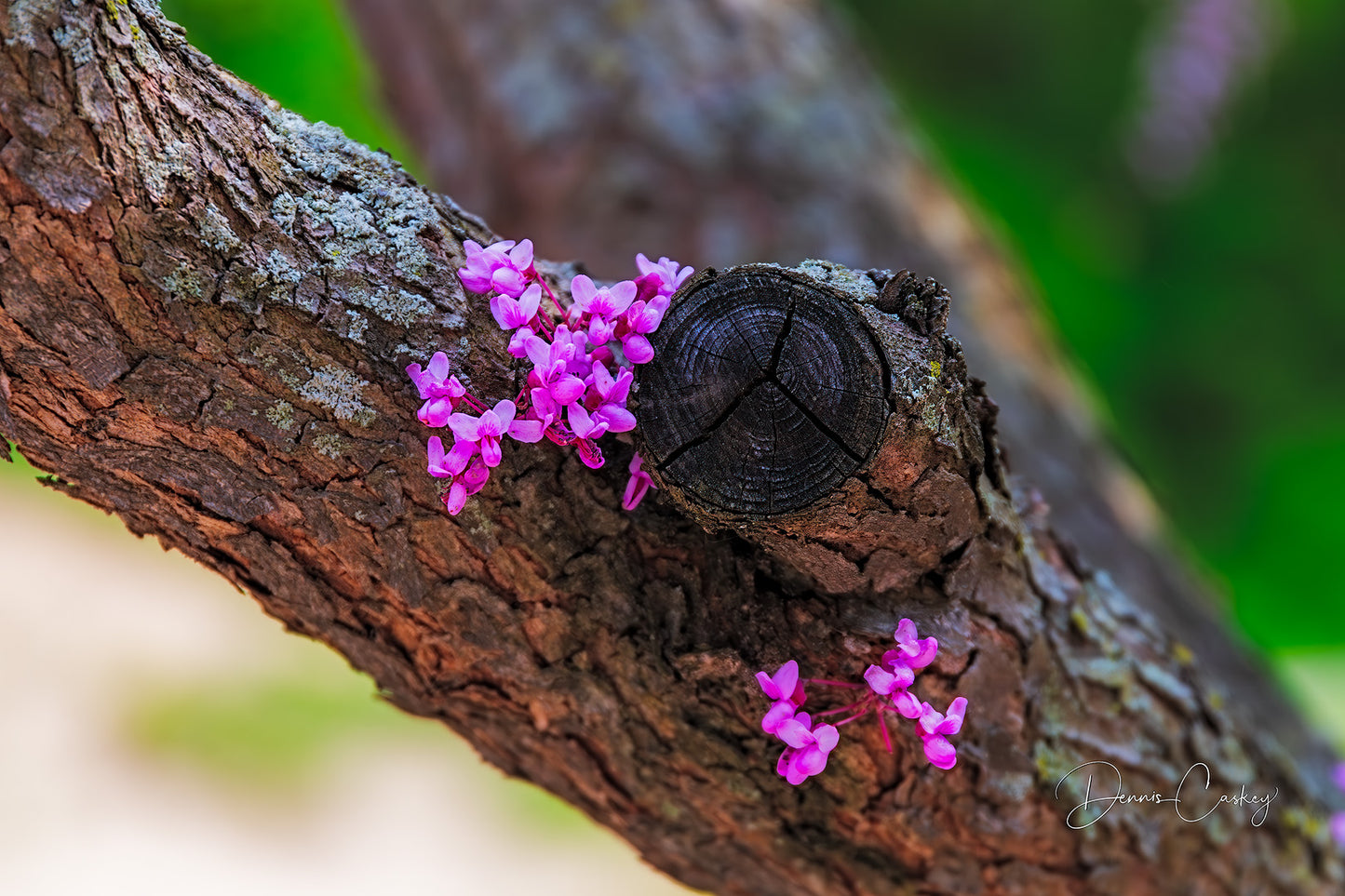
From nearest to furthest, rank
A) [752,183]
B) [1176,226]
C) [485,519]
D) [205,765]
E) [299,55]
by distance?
[485,519]
[752,183]
[205,765]
[299,55]
[1176,226]

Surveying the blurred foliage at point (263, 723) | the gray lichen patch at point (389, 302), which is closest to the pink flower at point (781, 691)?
Result: the gray lichen patch at point (389, 302)

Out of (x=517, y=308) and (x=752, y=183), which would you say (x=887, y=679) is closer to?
(x=517, y=308)

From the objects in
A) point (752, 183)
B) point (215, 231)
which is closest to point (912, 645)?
point (215, 231)

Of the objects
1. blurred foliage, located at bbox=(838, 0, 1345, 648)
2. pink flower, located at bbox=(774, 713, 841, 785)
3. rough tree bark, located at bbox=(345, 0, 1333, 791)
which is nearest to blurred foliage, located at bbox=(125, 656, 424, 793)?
rough tree bark, located at bbox=(345, 0, 1333, 791)

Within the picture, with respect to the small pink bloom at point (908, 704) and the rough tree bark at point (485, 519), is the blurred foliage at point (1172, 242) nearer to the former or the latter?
the rough tree bark at point (485, 519)

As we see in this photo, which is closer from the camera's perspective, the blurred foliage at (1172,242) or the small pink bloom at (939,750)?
the small pink bloom at (939,750)
